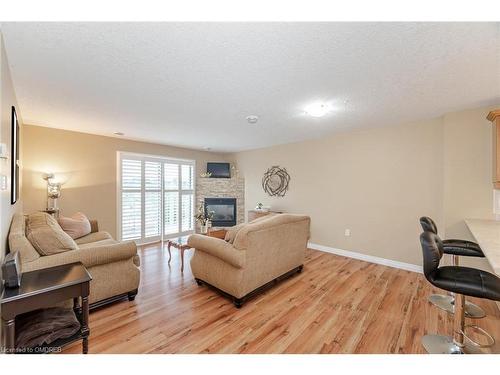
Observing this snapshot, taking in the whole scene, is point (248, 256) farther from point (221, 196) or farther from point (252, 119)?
point (221, 196)

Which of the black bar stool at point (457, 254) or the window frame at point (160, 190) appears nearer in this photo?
the black bar stool at point (457, 254)

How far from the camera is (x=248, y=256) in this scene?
228cm

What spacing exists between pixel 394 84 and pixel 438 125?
167 cm

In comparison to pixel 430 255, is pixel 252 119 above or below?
above

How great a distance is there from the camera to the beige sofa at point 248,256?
225 centimetres

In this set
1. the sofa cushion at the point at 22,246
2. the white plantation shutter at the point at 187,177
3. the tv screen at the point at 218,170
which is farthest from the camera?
the tv screen at the point at 218,170

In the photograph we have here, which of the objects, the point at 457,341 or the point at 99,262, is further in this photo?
the point at 99,262

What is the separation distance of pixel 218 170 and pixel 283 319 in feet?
15.1

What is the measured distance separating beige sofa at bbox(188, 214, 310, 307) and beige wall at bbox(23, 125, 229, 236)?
2793 millimetres

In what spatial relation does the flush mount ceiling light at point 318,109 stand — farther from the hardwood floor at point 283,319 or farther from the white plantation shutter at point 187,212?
the white plantation shutter at point 187,212

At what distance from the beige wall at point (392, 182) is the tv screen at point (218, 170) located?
1770 mm

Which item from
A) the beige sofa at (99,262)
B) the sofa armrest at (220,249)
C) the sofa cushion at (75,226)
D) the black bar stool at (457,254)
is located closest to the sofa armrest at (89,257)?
the beige sofa at (99,262)

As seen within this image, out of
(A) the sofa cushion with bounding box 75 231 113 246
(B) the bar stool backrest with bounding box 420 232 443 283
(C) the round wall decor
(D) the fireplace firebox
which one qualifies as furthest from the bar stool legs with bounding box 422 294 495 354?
(D) the fireplace firebox

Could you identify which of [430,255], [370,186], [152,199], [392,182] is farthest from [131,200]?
[392,182]
